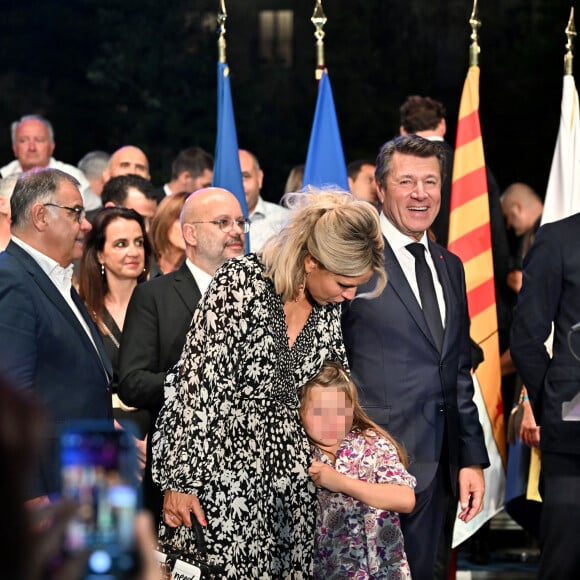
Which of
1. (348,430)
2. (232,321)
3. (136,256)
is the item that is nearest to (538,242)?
(348,430)

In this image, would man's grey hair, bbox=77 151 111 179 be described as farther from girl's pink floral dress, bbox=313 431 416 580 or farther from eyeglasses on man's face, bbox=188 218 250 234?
girl's pink floral dress, bbox=313 431 416 580

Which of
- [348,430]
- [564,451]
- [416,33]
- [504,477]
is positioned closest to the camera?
[348,430]

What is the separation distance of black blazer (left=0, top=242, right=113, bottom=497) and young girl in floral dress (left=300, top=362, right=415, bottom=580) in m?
0.71

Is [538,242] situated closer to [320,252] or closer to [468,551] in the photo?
[320,252]

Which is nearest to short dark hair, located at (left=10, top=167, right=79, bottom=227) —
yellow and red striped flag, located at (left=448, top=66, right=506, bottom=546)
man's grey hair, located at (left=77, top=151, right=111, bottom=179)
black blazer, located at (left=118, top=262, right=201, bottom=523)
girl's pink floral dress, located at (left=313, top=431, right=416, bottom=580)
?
black blazer, located at (left=118, top=262, right=201, bottom=523)

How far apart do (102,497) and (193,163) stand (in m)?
6.66

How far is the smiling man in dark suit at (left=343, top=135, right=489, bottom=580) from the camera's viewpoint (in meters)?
4.59

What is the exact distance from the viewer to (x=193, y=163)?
805 centimetres

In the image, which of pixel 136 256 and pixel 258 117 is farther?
pixel 258 117

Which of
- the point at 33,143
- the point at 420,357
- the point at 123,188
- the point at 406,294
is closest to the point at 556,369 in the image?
the point at 420,357

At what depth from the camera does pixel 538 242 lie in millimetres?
4594

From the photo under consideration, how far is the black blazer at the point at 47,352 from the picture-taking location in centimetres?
385

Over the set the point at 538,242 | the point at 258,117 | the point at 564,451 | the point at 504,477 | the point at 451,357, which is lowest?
the point at 504,477

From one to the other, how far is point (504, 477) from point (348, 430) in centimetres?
228
